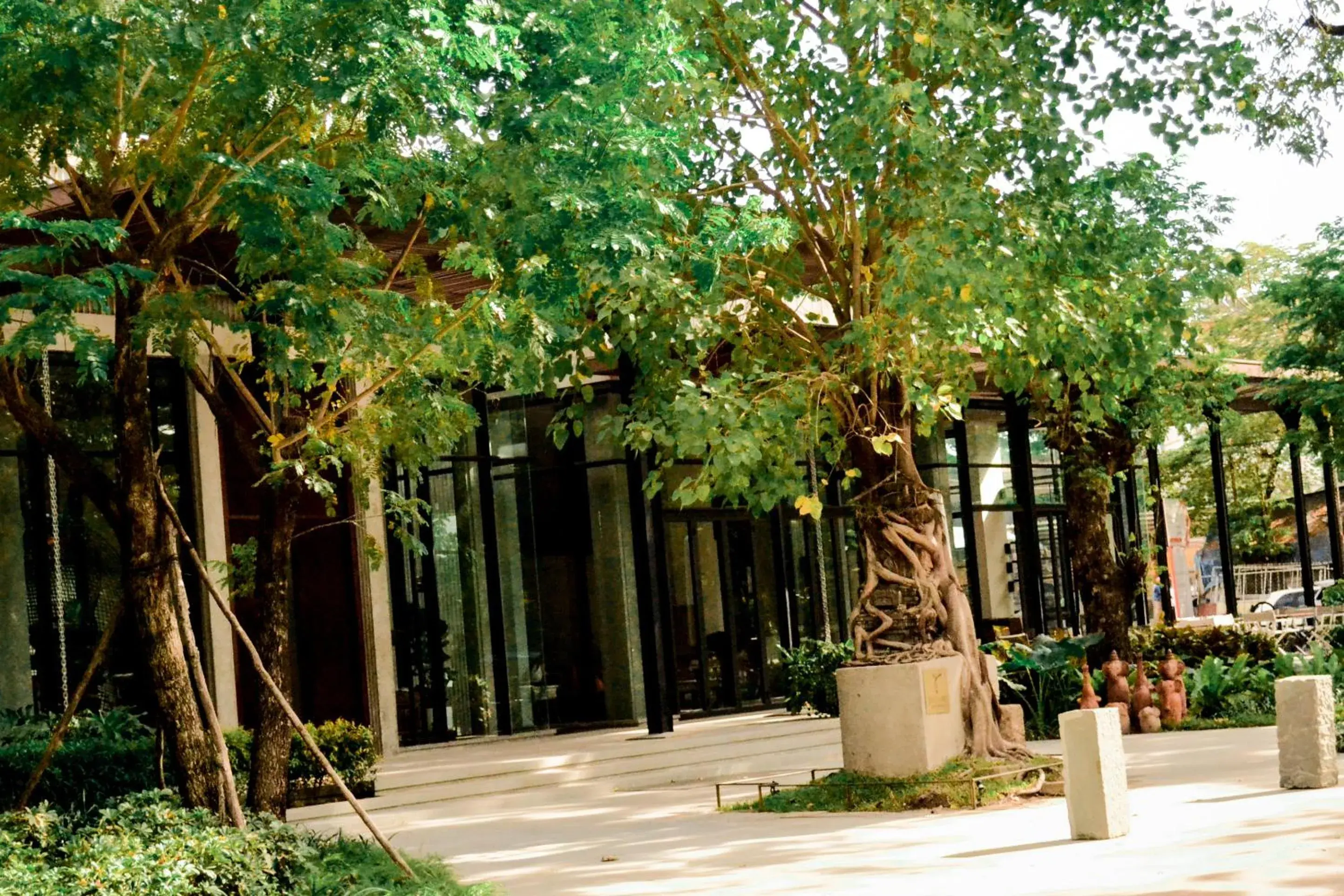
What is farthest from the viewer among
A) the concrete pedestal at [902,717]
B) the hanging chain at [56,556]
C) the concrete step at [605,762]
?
the hanging chain at [56,556]

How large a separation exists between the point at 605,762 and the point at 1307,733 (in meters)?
7.75

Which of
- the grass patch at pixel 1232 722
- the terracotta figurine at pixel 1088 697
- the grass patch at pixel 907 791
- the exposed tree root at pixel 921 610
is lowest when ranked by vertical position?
the grass patch at pixel 1232 722

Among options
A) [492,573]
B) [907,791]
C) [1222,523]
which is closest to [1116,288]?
[907,791]

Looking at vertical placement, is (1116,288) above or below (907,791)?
above

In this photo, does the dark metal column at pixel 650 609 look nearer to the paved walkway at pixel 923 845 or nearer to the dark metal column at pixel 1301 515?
the paved walkway at pixel 923 845

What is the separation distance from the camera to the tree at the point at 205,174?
300 inches

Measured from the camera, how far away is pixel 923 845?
1005 centimetres

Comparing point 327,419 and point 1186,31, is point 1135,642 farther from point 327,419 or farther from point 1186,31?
point 327,419

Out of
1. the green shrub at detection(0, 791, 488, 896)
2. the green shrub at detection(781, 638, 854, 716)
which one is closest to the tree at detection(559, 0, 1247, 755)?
the green shrub at detection(0, 791, 488, 896)

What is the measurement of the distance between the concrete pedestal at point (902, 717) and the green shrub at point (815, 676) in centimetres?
752

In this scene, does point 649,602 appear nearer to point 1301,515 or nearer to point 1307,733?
point 1307,733

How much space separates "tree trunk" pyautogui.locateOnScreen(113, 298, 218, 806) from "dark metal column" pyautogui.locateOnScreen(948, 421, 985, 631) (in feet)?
68.8

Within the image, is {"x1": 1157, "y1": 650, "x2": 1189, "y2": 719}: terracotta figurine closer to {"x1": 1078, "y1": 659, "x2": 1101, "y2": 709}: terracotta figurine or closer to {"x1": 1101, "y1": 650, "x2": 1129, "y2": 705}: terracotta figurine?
{"x1": 1101, "y1": 650, "x2": 1129, "y2": 705}: terracotta figurine

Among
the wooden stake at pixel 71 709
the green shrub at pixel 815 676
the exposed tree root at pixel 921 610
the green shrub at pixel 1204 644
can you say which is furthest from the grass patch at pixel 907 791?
the green shrub at pixel 1204 644
